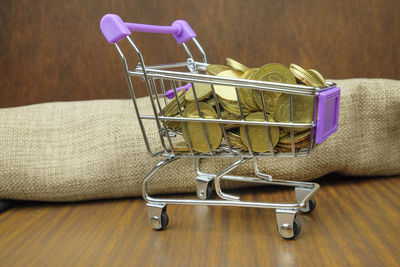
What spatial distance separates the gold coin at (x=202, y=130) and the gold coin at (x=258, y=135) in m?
0.07

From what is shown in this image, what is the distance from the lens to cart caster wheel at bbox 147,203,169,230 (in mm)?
1095

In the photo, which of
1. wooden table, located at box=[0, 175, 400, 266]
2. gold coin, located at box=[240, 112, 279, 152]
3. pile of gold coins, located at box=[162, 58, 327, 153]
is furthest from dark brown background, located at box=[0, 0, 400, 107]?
gold coin, located at box=[240, 112, 279, 152]

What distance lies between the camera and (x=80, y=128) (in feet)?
4.84

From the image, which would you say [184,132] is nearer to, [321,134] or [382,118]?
[321,134]

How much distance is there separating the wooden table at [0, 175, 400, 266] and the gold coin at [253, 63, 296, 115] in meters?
0.31

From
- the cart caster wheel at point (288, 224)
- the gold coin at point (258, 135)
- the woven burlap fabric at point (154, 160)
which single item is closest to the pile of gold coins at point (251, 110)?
the gold coin at point (258, 135)

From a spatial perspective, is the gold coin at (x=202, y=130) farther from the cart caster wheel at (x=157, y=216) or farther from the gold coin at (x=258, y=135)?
the cart caster wheel at (x=157, y=216)

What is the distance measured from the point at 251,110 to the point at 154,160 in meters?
0.47

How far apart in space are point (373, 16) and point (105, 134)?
3.83ft

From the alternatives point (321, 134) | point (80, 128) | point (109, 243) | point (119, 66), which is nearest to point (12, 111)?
point (80, 128)

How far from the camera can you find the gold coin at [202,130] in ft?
3.43

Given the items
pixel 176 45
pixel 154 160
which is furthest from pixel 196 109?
pixel 176 45

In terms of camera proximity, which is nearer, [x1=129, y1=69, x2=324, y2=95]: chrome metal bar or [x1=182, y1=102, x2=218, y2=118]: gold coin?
[x1=129, y1=69, x2=324, y2=95]: chrome metal bar

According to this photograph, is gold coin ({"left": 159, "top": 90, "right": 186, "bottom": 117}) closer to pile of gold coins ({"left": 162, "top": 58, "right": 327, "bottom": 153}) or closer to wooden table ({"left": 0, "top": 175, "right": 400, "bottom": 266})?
pile of gold coins ({"left": 162, "top": 58, "right": 327, "bottom": 153})
